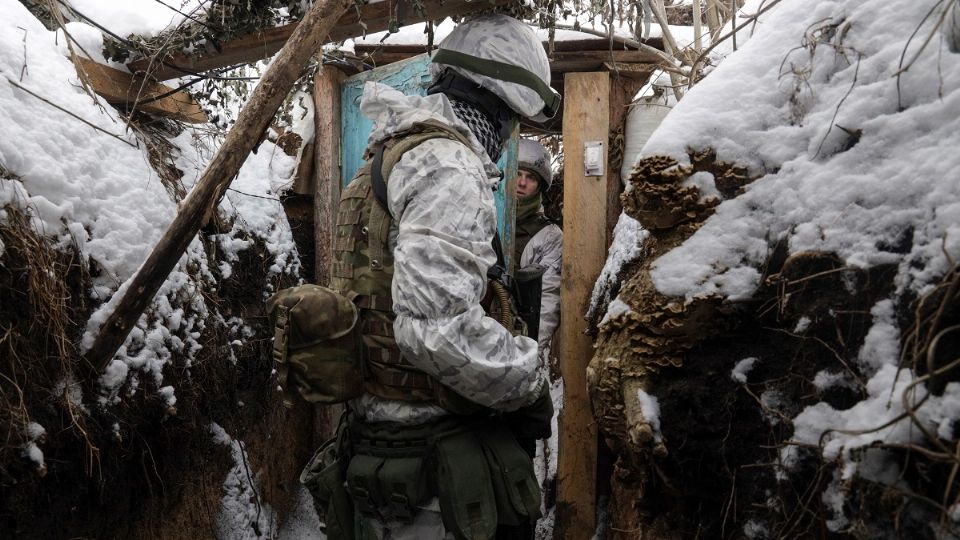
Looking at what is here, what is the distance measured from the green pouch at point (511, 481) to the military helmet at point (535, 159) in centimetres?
284

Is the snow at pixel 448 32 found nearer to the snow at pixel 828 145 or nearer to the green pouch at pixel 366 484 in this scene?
the snow at pixel 828 145

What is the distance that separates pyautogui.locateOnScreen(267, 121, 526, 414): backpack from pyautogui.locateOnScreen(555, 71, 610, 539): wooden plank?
67.6 inches

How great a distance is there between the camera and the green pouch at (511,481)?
6.50 ft

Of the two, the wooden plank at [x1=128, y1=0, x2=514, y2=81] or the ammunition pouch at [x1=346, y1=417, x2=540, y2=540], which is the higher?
the wooden plank at [x1=128, y1=0, x2=514, y2=81]

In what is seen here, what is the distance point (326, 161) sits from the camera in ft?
13.3

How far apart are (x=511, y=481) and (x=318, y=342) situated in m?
0.74

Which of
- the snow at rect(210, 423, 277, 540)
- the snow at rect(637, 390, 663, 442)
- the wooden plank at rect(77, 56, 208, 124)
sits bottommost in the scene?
the snow at rect(210, 423, 277, 540)

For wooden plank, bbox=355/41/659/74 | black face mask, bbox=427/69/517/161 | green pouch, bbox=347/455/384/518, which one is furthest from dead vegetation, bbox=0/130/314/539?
wooden plank, bbox=355/41/659/74

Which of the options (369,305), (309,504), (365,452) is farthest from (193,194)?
(309,504)

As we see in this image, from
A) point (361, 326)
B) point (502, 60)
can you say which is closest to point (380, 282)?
point (361, 326)

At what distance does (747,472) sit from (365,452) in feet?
3.93

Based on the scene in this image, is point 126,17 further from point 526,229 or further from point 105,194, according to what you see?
point 526,229

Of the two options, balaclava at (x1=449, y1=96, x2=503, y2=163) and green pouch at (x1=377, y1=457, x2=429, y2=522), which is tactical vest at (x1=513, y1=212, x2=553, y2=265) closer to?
balaclava at (x1=449, y1=96, x2=503, y2=163)

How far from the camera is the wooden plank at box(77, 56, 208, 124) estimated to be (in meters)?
3.07
